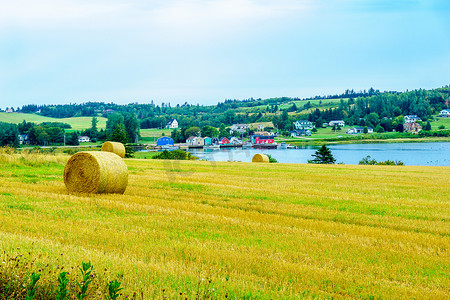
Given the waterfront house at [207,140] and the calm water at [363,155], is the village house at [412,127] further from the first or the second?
the waterfront house at [207,140]

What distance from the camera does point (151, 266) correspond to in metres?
6.24

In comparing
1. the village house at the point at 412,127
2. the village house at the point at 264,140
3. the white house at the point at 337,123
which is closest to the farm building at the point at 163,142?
the village house at the point at 264,140

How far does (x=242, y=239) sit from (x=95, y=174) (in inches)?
300

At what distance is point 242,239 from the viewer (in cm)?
832

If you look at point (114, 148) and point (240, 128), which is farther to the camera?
point (240, 128)

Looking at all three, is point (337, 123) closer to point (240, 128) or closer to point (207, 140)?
point (240, 128)

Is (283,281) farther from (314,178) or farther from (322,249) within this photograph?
(314,178)

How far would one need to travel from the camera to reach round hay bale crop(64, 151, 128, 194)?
14.2 m

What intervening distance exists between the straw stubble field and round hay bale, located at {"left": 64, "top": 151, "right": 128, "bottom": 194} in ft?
1.96

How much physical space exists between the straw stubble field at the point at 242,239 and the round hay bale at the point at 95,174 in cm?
60

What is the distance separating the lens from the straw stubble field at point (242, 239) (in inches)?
233

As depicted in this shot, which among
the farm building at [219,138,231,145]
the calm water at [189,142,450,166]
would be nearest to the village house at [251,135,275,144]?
the farm building at [219,138,231,145]

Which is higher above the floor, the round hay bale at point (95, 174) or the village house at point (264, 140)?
the round hay bale at point (95, 174)

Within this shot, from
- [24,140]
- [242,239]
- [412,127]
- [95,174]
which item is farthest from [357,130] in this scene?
[242,239]
